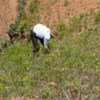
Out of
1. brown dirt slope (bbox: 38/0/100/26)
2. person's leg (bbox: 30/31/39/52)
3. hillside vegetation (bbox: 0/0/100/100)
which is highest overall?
brown dirt slope (bbox: 38/0/100/26)

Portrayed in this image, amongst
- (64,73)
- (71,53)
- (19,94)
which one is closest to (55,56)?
(71,53)

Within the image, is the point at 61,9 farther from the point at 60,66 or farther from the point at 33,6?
the point at 60,66

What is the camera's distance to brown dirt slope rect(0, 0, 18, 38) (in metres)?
14.8

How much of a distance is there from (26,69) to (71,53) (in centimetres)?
107

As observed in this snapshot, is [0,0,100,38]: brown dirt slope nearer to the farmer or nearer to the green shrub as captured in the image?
the green shrub

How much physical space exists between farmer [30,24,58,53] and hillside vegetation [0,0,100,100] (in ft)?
0.51

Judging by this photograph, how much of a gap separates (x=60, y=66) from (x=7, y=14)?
16.9 feet

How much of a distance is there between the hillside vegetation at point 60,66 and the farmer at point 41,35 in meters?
0.16

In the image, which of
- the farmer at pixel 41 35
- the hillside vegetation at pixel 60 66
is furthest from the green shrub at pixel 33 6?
the farmer at pixel 41 35

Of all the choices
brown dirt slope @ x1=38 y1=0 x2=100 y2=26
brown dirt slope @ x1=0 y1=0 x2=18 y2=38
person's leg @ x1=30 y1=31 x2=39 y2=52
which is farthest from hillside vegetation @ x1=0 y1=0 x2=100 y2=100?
brown dirt slope @ x1=0 y1=0 x2=18 y2=38

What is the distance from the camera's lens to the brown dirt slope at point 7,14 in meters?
14.8

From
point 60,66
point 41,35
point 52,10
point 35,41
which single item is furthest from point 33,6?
point 60,66

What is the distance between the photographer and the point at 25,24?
1382cm

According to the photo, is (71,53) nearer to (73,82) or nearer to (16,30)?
(73,82)
